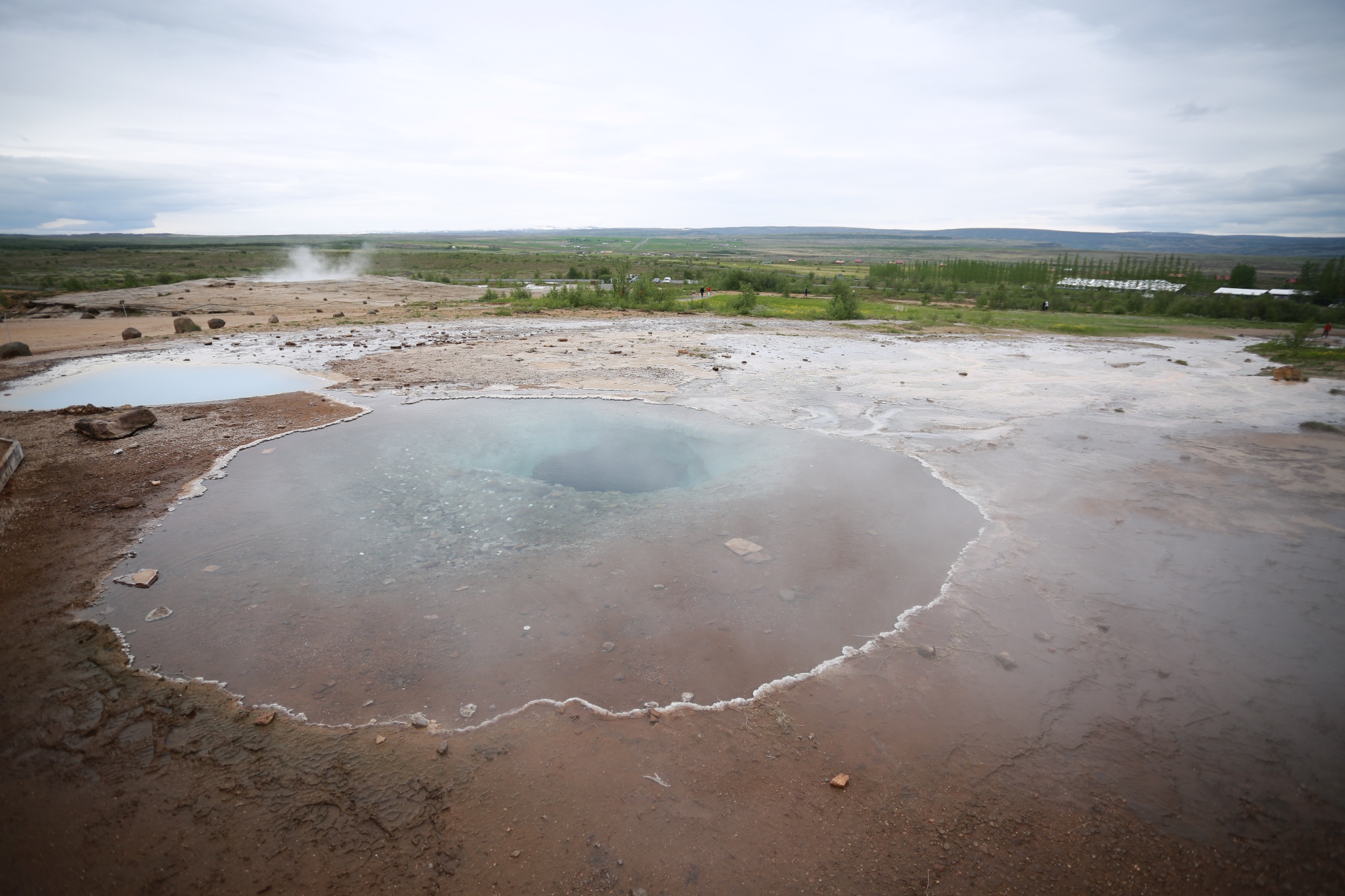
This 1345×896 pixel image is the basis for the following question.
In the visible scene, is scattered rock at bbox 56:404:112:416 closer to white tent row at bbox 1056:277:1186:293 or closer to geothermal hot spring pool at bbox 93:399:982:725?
geothermal hot spring pool at bbox 93:399:982:725

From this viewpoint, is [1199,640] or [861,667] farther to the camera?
[1199,640]

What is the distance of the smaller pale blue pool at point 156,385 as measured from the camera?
11.1 meters

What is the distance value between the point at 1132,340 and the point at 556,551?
82.3 feet

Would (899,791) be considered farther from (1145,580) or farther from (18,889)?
(18,889)

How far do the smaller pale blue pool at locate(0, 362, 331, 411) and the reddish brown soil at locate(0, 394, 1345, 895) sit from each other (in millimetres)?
8715

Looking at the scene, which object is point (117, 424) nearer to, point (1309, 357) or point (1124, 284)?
point (1309, 357)

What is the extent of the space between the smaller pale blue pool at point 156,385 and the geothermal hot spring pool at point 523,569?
13.4ft

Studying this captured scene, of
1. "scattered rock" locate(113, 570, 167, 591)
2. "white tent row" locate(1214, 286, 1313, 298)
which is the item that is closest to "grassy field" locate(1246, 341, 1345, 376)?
"white tent row" locate(1214, 286, 1313, 298)

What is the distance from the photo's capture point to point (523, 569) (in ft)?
18.4

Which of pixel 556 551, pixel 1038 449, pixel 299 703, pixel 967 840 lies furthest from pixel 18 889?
pixel 1038 449

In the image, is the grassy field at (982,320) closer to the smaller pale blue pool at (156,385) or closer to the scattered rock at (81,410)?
the smaller pale blue pool at (156,385)

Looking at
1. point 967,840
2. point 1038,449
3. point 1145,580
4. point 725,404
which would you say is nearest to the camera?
point 967,840

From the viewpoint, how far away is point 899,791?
339cm

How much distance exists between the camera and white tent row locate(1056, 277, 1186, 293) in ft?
133
